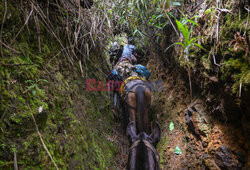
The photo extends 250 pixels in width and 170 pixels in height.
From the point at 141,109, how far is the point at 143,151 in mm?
565

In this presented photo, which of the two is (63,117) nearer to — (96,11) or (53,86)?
(53,86)

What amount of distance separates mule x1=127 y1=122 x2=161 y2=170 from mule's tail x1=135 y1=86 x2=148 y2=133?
0.10 metres

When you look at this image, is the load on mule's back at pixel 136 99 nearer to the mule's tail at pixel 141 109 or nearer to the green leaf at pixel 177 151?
the mule's tail at pixel 141 109

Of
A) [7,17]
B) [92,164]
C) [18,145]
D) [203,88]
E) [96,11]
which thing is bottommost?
[92,164]

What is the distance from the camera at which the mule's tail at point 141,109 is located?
6.36 ft

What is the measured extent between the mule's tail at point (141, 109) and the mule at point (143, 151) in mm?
100

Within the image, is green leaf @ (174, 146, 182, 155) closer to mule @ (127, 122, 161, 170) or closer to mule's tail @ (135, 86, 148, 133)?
mule @ (127, 122, 161, 170)

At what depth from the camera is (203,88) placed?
1414 mm

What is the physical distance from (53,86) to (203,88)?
4.42 feet

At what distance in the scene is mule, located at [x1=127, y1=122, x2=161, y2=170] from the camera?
57.4 inches

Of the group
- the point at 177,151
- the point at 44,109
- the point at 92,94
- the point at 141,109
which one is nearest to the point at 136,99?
the point at 141,109

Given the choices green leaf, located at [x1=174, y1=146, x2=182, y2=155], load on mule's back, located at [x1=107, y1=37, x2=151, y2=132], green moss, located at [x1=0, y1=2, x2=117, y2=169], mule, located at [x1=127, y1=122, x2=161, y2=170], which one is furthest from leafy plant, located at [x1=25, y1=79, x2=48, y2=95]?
green leaf, located at [x1=174, y1=146, x2=182, y2=155]

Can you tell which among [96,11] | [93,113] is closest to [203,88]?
[93,113]

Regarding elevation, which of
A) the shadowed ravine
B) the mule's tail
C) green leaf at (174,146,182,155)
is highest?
the shadowed ravine
